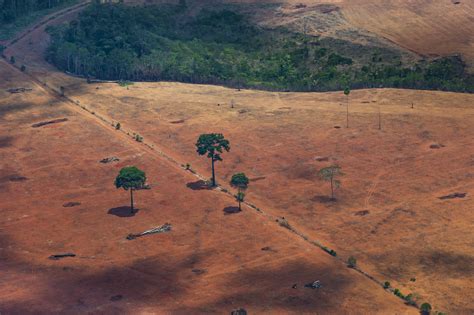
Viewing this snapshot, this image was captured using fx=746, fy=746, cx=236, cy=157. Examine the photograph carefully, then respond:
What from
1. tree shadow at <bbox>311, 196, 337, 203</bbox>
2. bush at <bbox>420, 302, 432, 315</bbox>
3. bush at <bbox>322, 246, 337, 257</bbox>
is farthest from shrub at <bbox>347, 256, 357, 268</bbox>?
tree shadow at <bbox>311, 196, 337, 203</bbox>

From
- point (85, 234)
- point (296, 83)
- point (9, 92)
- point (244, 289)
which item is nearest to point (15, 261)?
point (85, 234)

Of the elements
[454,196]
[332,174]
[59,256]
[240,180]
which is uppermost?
[332,174]

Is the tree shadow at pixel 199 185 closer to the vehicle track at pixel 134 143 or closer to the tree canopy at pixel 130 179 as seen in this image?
the vehicle track at pixel 134 143

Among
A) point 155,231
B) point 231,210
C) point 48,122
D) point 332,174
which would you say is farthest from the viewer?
point 48,122

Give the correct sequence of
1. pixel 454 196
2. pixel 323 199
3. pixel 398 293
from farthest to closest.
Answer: pixel 323 199
pixel 454 196
pixel 398 293

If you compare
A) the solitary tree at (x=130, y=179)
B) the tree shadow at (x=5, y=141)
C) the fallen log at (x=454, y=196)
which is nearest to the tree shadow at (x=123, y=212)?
the solitary tree at (x=130, y=179)

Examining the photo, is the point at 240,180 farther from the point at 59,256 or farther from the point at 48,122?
the point at 48,122

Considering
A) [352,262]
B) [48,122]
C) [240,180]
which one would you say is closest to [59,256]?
[240,180]
